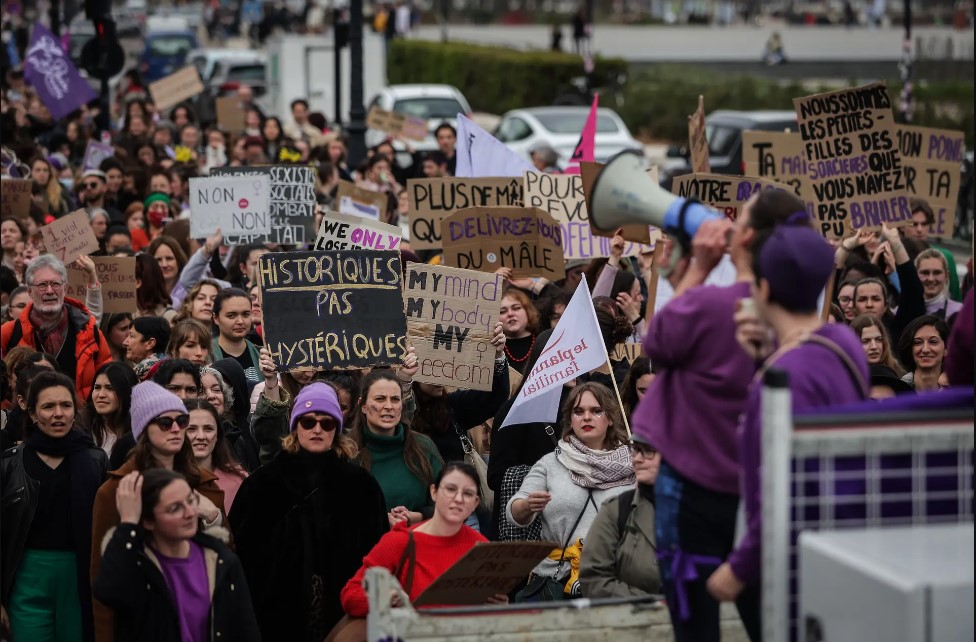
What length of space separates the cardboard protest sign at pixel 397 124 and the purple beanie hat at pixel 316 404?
1373cm

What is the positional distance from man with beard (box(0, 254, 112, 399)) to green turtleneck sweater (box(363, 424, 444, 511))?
2372mm

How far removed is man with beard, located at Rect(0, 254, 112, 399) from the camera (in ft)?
30.6

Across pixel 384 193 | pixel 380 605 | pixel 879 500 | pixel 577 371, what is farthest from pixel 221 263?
pixel 879 500

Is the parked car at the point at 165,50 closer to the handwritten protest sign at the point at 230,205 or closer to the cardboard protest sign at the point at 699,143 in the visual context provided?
the handwritten protest sign at the point at 230,205

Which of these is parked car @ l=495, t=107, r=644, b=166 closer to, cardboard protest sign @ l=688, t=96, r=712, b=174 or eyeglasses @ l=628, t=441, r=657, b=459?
cardboard protest sign @ l=688, t=96, r=712, b=174

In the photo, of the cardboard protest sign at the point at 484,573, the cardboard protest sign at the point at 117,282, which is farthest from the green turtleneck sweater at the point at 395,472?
the cardboard protest sign at the point at 117,282

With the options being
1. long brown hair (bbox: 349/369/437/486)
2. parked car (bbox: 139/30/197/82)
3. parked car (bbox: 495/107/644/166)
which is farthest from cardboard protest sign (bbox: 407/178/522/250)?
parked car (bbox: 139/30/197/82)

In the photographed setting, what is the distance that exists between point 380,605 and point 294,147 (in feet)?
49.6

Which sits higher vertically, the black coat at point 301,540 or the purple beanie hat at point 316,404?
the purple beanie hat at point 316,404

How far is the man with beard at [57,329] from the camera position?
933 cm

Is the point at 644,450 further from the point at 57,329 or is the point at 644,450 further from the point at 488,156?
the point at 488,156

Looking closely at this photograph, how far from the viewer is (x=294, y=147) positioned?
64.7 feet

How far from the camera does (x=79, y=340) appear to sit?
371 inches

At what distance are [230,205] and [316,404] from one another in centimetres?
540
